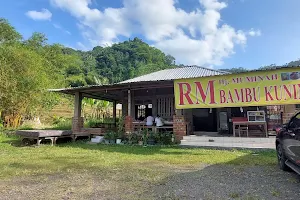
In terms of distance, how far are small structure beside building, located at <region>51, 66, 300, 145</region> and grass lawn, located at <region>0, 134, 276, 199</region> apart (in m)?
1.83

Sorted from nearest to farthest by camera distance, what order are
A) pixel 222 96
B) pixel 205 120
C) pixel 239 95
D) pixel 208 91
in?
pixel 239 95
pixel 222 96
pixel 208 91
pixel 205 120

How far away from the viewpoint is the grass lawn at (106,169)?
4.58 meters

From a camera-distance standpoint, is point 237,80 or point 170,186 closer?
point 170,186

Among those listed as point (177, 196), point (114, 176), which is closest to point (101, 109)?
point (114, 176)

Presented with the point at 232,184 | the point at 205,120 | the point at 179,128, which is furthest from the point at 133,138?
the point at 232,184

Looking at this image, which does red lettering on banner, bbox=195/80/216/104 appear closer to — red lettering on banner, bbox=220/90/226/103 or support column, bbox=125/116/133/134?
red lettering on banner, bbox=220/90/226/103

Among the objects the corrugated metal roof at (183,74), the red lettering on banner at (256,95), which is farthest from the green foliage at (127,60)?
the red lettering on banner at (256,95)

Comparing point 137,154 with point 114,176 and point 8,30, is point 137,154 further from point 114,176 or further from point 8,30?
point 8,30

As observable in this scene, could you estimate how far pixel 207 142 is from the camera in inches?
411

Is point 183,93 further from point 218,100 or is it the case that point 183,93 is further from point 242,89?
point 242,89

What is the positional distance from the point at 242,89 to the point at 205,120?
5.84 meters

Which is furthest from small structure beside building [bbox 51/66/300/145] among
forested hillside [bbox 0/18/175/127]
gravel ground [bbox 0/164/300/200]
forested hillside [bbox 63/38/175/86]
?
forested hillside [bbox 63/38/175/86]

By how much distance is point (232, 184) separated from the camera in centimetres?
490

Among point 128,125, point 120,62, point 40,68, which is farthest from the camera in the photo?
point 120,62
